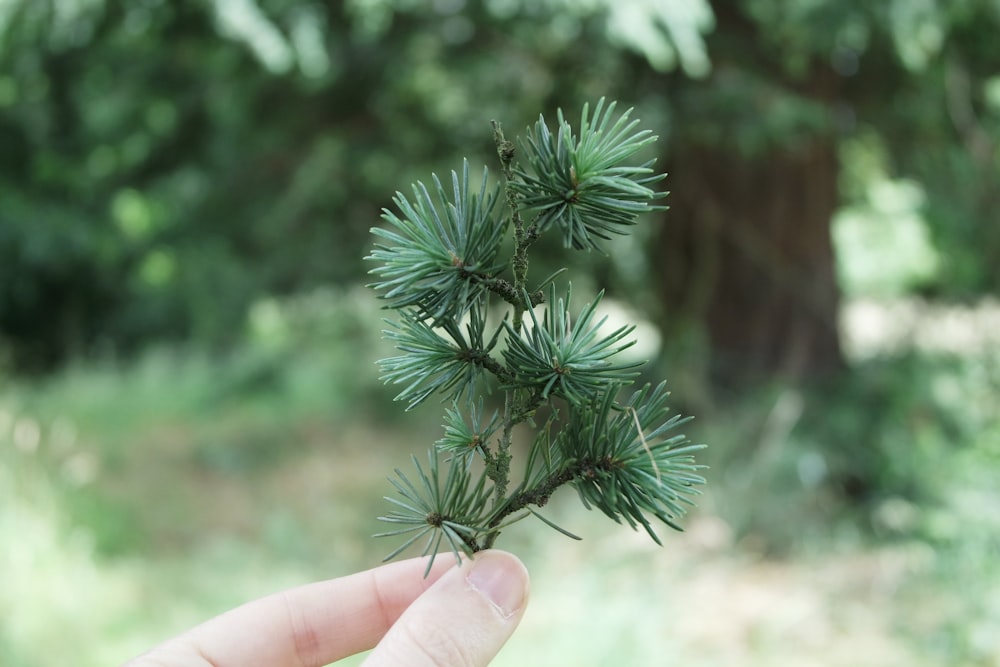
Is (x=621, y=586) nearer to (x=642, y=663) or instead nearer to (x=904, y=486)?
(x=642, y=663)

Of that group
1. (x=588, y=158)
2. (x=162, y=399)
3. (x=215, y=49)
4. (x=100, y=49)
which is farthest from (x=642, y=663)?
(x=162, y=399)

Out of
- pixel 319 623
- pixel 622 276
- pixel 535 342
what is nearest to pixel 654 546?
pixel 622 276

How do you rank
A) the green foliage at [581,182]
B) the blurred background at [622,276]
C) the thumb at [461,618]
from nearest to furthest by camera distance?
the green foliage at [581,182]
the thumb at [461,618]
the blurred background at [622,276]

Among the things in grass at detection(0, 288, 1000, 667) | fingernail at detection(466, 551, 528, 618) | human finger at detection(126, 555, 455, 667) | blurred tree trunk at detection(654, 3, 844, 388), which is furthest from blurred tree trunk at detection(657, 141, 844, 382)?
fingernail at detection(466, 551, 528, 618)

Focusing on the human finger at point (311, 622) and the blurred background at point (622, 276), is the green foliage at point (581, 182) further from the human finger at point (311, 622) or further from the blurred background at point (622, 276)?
the blurred background at point (622, 276)

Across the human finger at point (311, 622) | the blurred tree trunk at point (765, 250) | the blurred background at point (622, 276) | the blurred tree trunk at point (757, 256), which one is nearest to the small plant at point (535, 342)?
the human finger at point (311, 622)

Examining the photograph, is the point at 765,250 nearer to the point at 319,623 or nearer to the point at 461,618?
the point at 319,623
